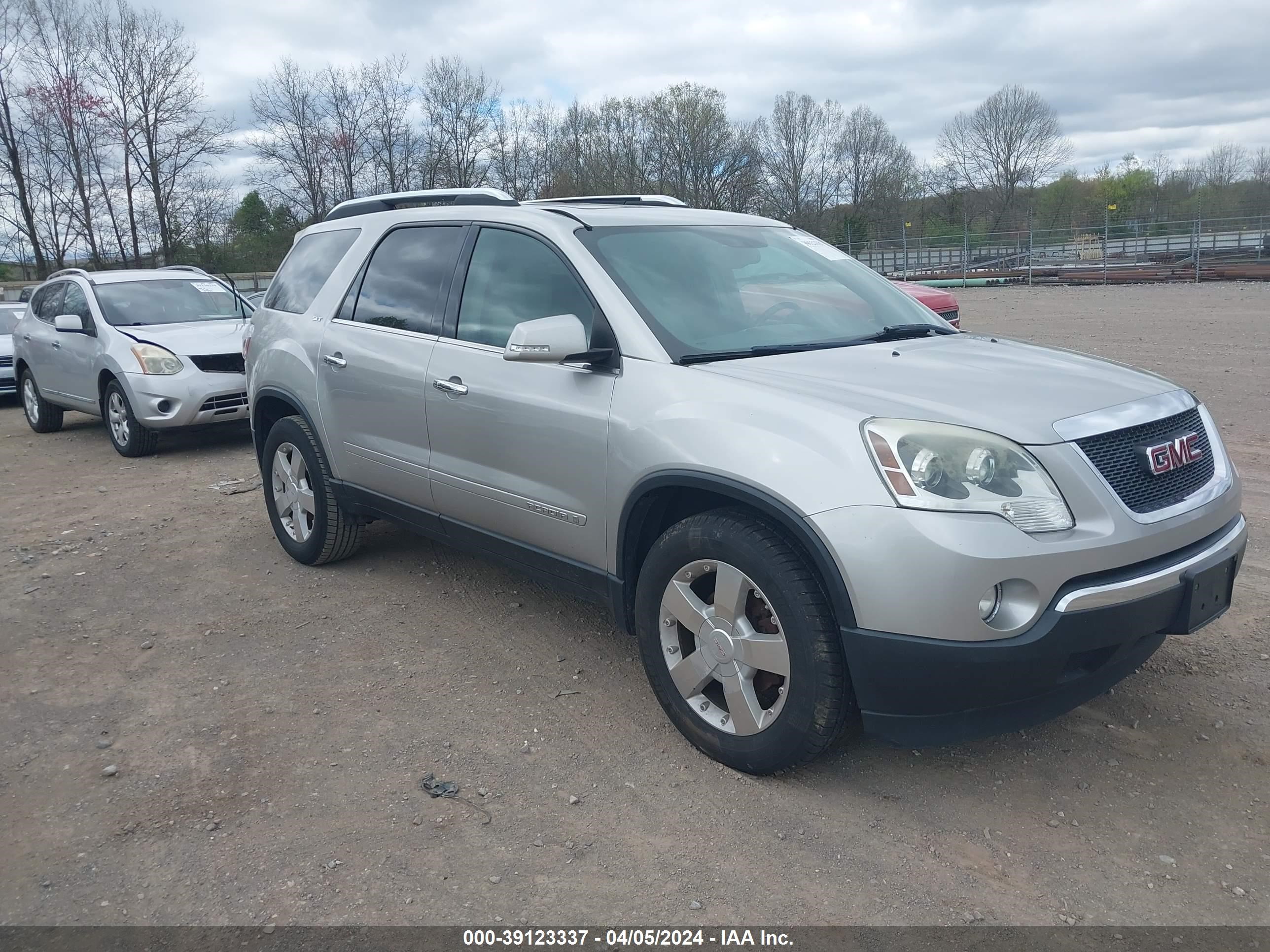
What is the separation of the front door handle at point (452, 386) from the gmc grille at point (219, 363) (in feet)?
19.0

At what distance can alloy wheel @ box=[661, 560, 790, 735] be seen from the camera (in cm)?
304

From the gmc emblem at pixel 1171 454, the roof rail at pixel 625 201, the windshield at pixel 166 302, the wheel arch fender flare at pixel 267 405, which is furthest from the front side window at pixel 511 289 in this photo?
the windshield at pixel 166 302

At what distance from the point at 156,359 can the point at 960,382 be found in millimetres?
8015

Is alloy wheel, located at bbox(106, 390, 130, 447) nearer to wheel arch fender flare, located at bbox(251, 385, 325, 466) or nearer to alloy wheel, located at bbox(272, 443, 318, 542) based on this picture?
wheel arch fender flare, located at bbox(251, 385, 325, 466)

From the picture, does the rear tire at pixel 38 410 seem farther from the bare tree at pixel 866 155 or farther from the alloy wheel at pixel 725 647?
the bare tree at pixel 866 155

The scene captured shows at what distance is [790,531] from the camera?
2.93 meters

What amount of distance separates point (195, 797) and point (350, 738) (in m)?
0.56

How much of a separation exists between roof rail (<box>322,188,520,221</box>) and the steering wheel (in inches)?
49.7

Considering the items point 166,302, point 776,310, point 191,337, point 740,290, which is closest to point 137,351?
point 191,337

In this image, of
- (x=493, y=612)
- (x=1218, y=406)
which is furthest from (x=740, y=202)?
(x=493, y=612)

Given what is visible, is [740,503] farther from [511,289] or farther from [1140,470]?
[511,289]

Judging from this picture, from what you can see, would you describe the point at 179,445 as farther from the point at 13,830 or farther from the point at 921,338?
the point at 921,338

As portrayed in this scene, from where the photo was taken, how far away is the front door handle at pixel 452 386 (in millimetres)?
4074

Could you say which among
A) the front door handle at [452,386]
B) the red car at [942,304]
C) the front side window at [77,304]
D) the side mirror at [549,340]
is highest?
the front side window at [77,304]
